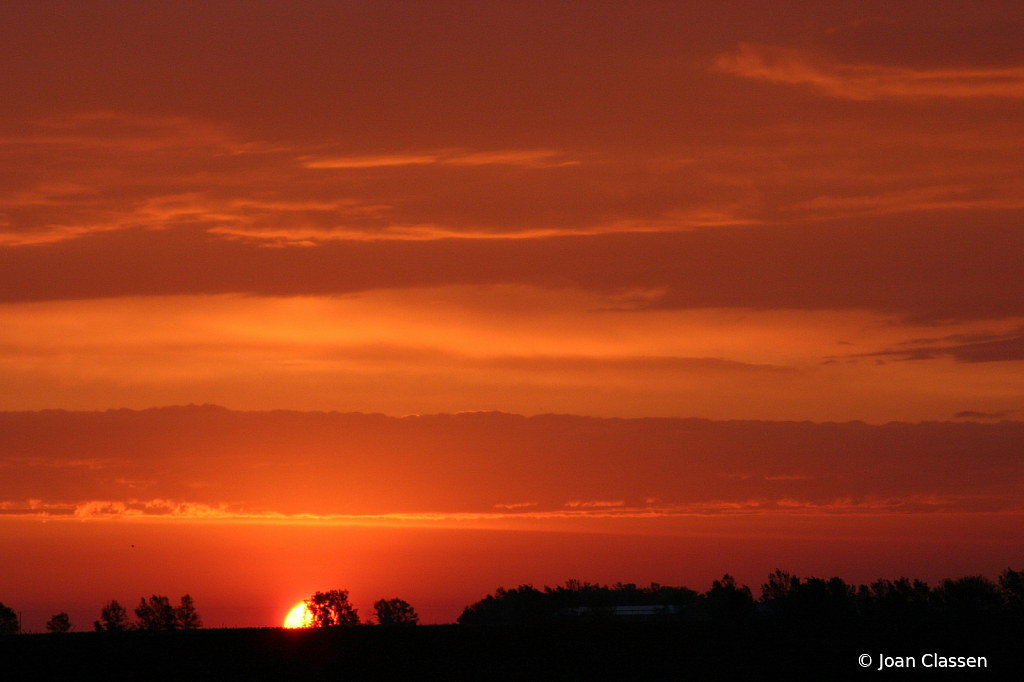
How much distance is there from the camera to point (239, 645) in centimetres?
9419

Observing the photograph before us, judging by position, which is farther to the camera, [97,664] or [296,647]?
[296,647]

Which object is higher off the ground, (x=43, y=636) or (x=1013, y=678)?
(x=43, y=636)

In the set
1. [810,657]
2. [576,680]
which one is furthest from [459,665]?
[810,657]

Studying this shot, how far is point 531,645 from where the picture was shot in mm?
95875

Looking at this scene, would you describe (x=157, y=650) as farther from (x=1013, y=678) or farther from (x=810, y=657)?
(x=1013, y=678)

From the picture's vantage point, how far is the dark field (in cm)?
8019

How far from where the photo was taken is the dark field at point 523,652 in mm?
80188

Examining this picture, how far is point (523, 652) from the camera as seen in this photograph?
91.8 metres

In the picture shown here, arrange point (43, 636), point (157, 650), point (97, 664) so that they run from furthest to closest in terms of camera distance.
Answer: point (43, 636) < point (157, 650) < point (97, 664)

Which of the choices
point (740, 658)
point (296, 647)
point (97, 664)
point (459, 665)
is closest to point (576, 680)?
point (459, 665)

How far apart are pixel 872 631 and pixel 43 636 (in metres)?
69.3

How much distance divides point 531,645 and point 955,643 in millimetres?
33246

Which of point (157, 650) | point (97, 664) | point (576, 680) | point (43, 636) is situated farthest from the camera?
point (43, 636)

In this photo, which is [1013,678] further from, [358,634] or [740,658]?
[358,634]
